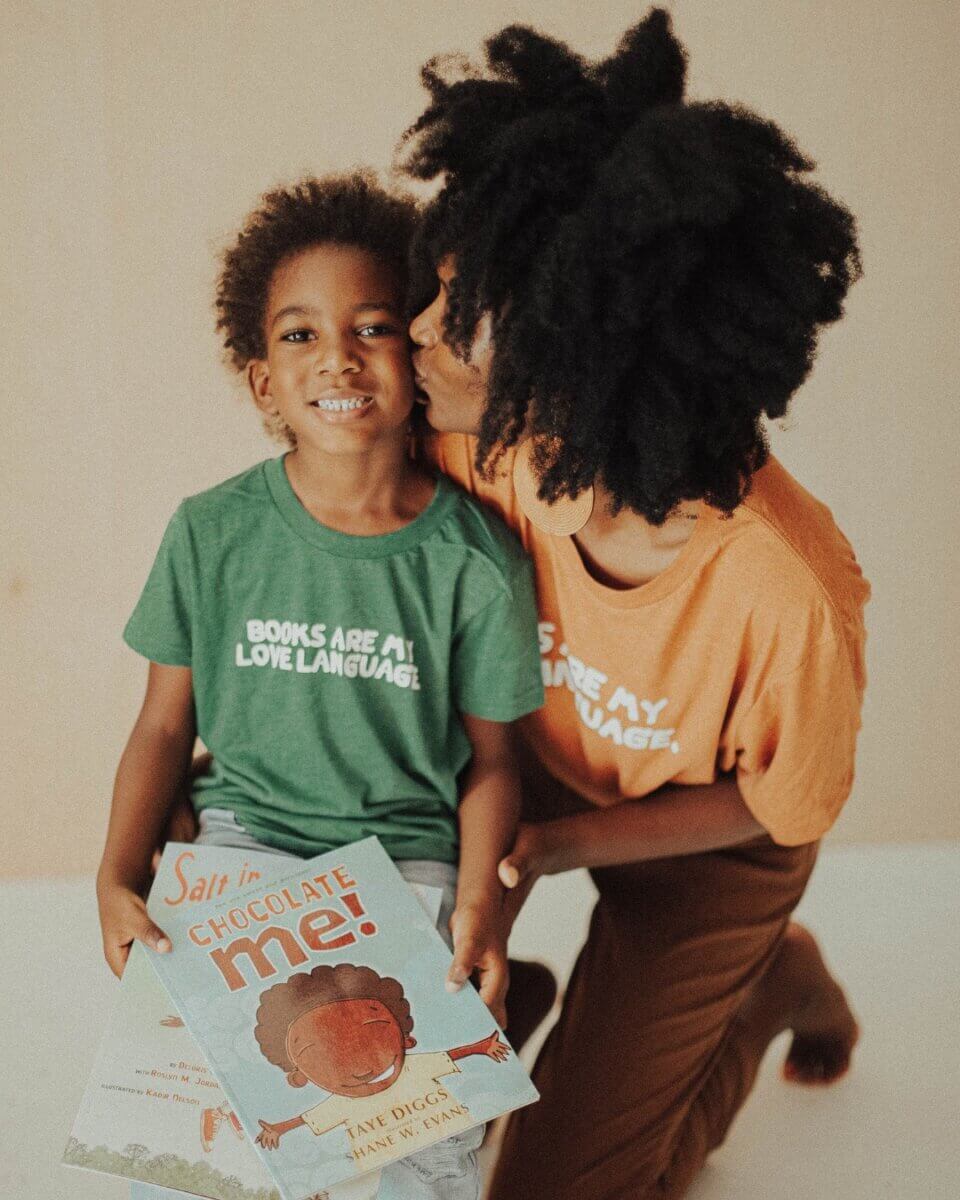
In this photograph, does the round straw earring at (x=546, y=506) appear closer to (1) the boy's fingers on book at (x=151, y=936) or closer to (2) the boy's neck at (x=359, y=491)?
(2) the boy's neck at (x=359, y=491)

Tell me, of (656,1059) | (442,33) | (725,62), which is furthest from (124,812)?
(725,62)

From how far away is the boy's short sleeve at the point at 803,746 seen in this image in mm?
1014

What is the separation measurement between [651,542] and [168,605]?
0.42 m

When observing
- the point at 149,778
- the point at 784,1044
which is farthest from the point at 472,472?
the point at 784,1044

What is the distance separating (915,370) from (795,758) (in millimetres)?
743

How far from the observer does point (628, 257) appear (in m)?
0.79

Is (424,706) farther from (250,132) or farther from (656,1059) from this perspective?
(250,132)

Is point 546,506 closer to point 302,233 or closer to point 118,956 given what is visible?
point 302,233

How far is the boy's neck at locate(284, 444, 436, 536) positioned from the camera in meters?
1.04

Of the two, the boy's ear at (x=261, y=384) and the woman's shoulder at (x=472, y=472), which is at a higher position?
the boy's ear at (x=261, y=384)

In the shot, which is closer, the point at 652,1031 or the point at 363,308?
the point at 363,308

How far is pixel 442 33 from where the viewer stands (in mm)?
1383

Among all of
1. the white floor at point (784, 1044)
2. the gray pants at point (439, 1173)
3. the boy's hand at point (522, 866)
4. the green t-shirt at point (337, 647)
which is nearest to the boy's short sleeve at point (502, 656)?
the green t-shirt at point (337, 647)

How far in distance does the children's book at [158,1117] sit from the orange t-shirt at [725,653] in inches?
17.4
